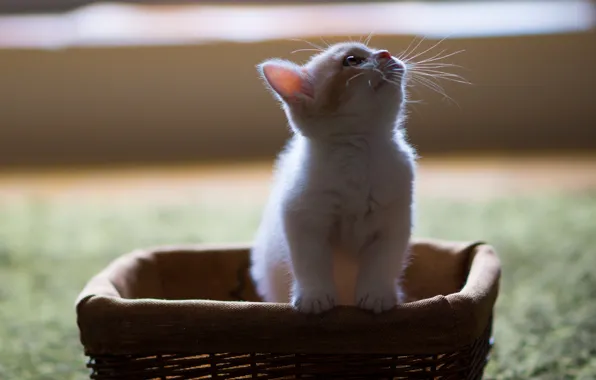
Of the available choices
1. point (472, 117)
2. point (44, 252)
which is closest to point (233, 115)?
point (472, 117)

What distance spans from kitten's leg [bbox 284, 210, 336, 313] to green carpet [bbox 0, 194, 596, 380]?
1.77 ft

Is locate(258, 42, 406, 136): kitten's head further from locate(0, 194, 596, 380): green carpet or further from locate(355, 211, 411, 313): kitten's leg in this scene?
locate(0, 194, 596, 380): green carpet

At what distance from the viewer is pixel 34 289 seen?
6.62 feet

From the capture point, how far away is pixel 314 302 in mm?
1093

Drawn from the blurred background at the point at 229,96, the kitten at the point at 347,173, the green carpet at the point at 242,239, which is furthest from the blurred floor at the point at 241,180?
the kitten at the point at 347,173

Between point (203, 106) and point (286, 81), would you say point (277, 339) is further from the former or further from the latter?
point (203, 106)

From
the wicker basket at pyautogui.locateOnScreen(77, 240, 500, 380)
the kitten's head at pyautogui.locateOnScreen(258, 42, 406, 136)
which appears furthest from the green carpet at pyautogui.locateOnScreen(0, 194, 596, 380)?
the kitten's head at pyautogui.locateOnScreen(258, 42, 406, 136)

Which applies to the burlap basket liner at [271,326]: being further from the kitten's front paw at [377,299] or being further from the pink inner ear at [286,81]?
the pink inner ear at [286,81]

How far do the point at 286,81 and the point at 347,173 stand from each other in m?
0.17

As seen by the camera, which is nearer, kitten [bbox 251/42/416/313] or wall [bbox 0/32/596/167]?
kitten [bbox 251/42/416/313]

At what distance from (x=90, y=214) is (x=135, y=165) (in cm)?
79

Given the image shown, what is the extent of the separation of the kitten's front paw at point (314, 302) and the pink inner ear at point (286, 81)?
0.30 metres

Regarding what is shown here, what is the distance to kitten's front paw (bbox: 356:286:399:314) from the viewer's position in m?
1.09

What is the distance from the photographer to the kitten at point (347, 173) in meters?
1.15
